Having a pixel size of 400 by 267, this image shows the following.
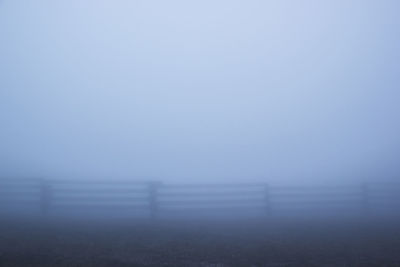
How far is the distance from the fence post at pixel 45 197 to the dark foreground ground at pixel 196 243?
4.77 ft

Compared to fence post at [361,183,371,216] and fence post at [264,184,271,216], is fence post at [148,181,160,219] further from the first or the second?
fence post at [361,183,371,216]

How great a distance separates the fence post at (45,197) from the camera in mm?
14023

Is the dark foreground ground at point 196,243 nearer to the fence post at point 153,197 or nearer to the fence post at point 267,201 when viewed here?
the fence post at point 153,197

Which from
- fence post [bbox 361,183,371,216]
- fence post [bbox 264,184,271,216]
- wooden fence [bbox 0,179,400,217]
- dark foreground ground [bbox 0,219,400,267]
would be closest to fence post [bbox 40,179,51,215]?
wooden fence [bbox 0,179,400,217]

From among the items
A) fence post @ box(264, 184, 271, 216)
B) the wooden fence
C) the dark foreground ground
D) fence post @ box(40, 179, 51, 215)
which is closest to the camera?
the dark foreground ground

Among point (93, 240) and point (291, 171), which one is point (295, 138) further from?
point (93, 240)

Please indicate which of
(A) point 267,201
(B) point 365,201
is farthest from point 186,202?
(B) point 365,201

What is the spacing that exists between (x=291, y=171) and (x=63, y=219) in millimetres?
23413

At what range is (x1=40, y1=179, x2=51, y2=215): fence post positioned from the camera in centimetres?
1402

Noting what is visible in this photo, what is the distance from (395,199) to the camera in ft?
57.8

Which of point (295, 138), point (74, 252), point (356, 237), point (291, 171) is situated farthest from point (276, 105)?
point (74, 252)

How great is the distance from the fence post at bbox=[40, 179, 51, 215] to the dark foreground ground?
1.45m

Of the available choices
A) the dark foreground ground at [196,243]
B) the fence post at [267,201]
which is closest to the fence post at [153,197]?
the dark foreground ground at [196,243]

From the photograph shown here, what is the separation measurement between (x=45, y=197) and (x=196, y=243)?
23.8 feet
